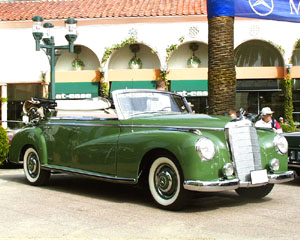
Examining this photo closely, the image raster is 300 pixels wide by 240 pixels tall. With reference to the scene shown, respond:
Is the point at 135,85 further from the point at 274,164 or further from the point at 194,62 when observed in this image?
the point at 274,164

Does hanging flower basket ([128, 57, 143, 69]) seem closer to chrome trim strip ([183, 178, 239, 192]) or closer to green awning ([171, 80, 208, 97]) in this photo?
green awning ([171, 80, 208, 97])

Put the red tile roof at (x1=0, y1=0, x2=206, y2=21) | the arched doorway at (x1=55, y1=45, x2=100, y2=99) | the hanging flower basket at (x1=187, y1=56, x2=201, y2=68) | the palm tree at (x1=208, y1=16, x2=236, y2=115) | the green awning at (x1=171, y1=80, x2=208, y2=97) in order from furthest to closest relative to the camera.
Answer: the arched doorway at (x1=55, y1=45, x2=100, y2=99)
the hanging flower basket at (x1=187, y1=56, x2=201, y2=68)
the red tile roof at (x1=0, y1=0, x2=206, y2=21)
the green awning at (x1=171, y1=80, x2=208, y2=97)
the palm tree at (x1=208, y1=16, x2=236, y2=115)

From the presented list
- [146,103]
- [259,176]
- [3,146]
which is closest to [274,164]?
[259,176]

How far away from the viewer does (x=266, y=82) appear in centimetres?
2522

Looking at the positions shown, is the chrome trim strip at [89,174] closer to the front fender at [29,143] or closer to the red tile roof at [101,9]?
the front fender at [29,143]

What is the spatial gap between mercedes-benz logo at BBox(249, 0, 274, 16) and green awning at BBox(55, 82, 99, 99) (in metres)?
16.0

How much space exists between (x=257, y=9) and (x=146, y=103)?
5.03 m

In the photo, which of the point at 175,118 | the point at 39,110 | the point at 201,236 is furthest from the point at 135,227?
the point at 39,110

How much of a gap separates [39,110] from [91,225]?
3.59 metres

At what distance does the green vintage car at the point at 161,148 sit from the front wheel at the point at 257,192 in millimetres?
14

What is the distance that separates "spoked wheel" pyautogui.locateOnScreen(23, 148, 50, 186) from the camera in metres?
7.92

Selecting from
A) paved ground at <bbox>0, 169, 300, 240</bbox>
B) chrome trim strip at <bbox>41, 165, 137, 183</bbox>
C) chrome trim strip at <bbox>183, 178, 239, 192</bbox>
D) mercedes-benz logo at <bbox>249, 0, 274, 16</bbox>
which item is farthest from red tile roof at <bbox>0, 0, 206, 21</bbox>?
chrome trim strip at <bbox>183, 178, 239, 192</bbox>

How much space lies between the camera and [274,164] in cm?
616

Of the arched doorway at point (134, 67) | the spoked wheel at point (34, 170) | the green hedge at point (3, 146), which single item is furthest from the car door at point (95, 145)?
the arched doorway at point (134, 67)
